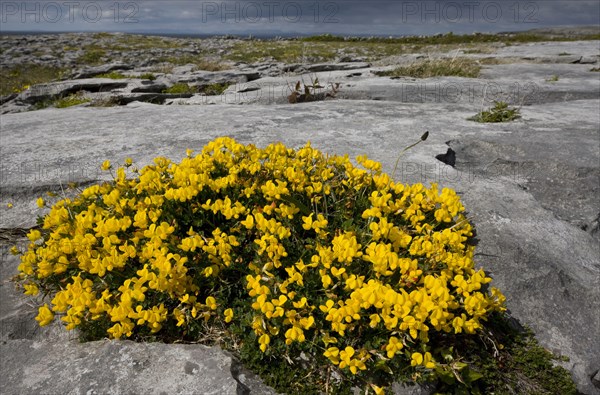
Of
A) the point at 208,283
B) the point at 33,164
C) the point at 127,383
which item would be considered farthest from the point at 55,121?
the point at 127,383

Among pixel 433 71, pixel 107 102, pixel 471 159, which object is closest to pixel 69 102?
pixel 107 102

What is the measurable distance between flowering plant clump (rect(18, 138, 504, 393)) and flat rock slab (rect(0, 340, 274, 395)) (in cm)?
19

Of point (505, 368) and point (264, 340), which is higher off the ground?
point (264, 340)

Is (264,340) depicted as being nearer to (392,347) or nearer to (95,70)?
(392,347)

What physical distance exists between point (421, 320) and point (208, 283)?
1777mm

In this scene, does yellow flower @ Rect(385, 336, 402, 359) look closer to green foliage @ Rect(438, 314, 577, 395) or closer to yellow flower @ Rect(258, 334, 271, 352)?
green foliage @ Rect(438, 314, 577, 395)

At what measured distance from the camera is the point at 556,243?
4293mm

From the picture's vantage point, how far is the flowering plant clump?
2953mm

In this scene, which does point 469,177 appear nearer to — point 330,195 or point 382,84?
point 330,195

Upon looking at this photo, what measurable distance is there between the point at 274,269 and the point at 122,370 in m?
1.38

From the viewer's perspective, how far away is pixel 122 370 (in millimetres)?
2855

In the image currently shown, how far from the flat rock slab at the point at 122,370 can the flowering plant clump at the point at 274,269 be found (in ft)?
0.63

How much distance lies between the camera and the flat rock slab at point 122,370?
274 centimetres

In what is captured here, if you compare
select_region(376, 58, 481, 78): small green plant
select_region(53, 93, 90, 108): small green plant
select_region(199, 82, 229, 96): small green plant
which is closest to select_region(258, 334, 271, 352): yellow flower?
select_region(376, 58, 481, 78): small green plant
